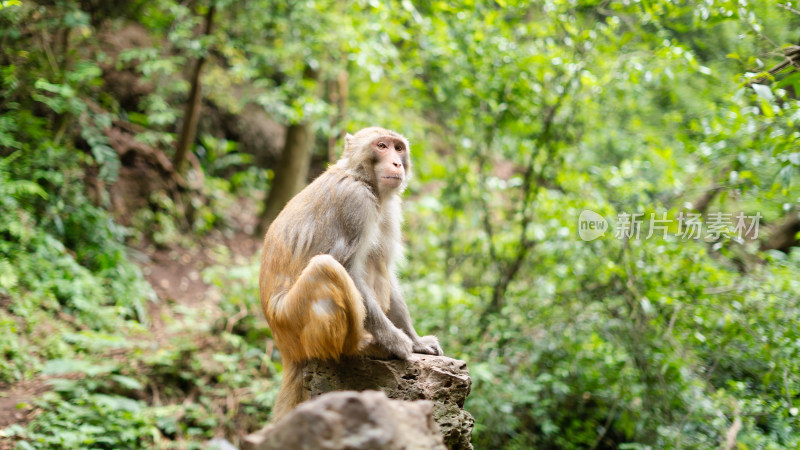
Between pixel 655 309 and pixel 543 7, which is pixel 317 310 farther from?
pixel 543 7

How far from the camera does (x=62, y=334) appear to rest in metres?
6.21

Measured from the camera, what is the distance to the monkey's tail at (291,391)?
404 centimetres

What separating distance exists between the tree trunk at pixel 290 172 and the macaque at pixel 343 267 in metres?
6.58

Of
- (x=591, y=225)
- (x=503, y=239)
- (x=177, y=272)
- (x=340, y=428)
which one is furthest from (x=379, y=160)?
(x=177, y=272)

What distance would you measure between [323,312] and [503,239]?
4.74 meters

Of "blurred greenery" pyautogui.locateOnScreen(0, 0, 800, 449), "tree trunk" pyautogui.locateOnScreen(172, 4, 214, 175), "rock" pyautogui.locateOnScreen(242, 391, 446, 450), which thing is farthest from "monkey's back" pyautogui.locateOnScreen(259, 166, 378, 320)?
"tree trunk" pyautogui.locateOnScreen(172, 4, 214, 175)

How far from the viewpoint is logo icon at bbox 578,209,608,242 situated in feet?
21.7

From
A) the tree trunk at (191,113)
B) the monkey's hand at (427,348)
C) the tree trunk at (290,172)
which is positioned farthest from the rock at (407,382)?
the tree trunk at (290,172)

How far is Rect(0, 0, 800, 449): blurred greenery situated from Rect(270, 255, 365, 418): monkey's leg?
9.46 feet

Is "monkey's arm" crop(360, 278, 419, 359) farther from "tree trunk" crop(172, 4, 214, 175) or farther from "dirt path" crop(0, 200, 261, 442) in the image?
"tree trunk" crop(172, 4, 214, 175)

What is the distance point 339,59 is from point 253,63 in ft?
4.90

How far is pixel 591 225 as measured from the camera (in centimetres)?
668

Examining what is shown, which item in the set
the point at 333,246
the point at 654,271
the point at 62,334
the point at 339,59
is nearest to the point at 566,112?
the point at 654,271

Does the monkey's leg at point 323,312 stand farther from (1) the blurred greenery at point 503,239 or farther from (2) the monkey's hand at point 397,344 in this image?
(1) the blurred greenery at point 503,239
